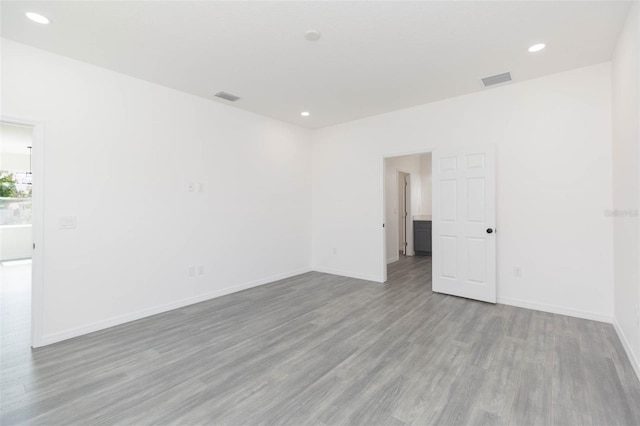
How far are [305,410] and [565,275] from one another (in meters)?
3.47

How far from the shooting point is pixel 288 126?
5500 mm

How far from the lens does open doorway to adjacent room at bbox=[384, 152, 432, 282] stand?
6668 mm

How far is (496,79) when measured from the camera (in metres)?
3.57

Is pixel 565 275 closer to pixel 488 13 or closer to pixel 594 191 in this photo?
pixel 594 191

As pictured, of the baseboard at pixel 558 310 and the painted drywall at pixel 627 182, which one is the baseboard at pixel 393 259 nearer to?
A: the baseboard at pixel 558 310

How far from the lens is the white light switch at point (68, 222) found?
298cm

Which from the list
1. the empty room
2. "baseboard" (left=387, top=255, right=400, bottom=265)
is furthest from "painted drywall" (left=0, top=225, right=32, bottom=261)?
"baseboard" (left=387, top=255, right=400, bottom=265)

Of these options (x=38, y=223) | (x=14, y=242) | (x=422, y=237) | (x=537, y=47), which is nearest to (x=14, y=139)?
(x=14, y=242)

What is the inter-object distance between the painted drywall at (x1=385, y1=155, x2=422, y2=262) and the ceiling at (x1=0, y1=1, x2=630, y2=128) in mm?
3068

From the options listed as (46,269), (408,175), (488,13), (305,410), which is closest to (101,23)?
(46,269)

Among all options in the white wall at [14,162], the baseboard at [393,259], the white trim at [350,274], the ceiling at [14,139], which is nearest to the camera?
the white trim at [350,274]

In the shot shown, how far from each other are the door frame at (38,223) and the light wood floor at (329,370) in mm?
344

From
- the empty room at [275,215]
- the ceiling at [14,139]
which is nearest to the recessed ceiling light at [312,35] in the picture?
the empty room at [275,215]

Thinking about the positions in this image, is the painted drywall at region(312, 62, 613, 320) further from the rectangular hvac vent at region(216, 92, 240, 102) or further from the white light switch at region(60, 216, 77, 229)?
the white light switch at region(60, 216, 77, 229)
